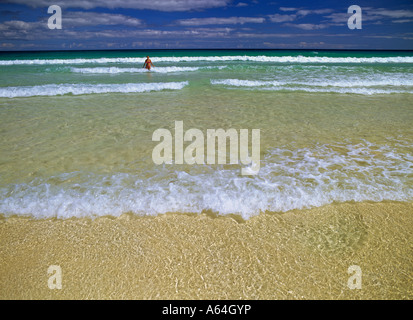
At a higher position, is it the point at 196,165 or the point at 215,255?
the point at 196,165

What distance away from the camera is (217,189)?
3455 mm

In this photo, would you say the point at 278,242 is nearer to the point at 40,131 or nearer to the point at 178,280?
the point at 178,280

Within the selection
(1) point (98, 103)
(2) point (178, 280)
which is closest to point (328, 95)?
(1) point (98, 103)

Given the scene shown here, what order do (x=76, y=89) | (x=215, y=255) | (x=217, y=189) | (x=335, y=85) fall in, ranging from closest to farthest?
(x=215, y=255)
(x=217, y=189)
(x=76, y=89)
(x=335, y=85)

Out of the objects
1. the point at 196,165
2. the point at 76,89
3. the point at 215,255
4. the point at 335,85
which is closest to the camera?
the point at 215,255

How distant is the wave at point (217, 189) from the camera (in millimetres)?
3107

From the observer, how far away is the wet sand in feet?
6.82

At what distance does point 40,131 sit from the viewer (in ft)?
19.1

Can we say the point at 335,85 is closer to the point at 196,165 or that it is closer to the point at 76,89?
the point at 196,165

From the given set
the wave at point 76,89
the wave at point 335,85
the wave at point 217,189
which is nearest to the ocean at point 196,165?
the wave at point 217,189

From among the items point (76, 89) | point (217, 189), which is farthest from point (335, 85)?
→ point (76, 89)

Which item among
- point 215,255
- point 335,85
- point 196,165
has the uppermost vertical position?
point 335,85

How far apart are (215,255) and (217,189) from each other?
1.17m
